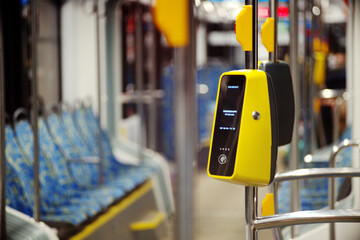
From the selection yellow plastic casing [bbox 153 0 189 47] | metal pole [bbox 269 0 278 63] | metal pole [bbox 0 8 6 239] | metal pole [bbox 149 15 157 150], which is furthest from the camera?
metal pole [bbox 149 15 157 150]

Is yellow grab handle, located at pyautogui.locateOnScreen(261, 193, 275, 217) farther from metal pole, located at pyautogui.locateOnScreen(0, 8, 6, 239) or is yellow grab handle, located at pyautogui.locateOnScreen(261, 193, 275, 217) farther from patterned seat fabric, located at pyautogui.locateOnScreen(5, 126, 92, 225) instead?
patterned seat fabric, located at pyautogui.locateOnScreen(5, 126, 92, 225)

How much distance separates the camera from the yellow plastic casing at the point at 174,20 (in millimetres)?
2158

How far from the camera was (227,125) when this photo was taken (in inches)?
67.5

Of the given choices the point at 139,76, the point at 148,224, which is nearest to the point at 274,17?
the point at 148,224

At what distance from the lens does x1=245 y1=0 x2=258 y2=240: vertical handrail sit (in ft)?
5.90

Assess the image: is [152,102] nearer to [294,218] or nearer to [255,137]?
[294,218]

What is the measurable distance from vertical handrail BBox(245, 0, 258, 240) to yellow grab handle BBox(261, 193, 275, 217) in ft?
1.04

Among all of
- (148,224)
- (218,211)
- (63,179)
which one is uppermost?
(63,179)

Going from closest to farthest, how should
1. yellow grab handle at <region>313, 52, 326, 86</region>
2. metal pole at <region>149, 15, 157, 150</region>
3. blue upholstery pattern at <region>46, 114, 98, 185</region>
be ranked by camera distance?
1. blue upholstery pattern at <region>46, 114, 98, 185</region>
2. yellow grab handle at <region>313, 52, 326, 86</region>
3. metal pole at <region>149, 15, 157, 150</region>

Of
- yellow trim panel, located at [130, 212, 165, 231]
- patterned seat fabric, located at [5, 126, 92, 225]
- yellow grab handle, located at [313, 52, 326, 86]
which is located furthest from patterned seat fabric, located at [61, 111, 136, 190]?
yellow grab handle, located at [313, 52, 326, 86]

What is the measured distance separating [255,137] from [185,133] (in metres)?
0.55

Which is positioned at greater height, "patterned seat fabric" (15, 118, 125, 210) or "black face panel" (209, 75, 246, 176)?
"black face panel" (209, 75, 246, 176)

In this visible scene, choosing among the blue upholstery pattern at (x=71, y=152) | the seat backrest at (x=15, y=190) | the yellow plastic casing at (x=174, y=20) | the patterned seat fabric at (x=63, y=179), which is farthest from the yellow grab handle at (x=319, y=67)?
the yellow plastic casing at (x=174, y=20)

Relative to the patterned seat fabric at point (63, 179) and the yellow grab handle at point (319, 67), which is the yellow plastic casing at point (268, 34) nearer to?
the patterned seat fabric at point (63, 179)
